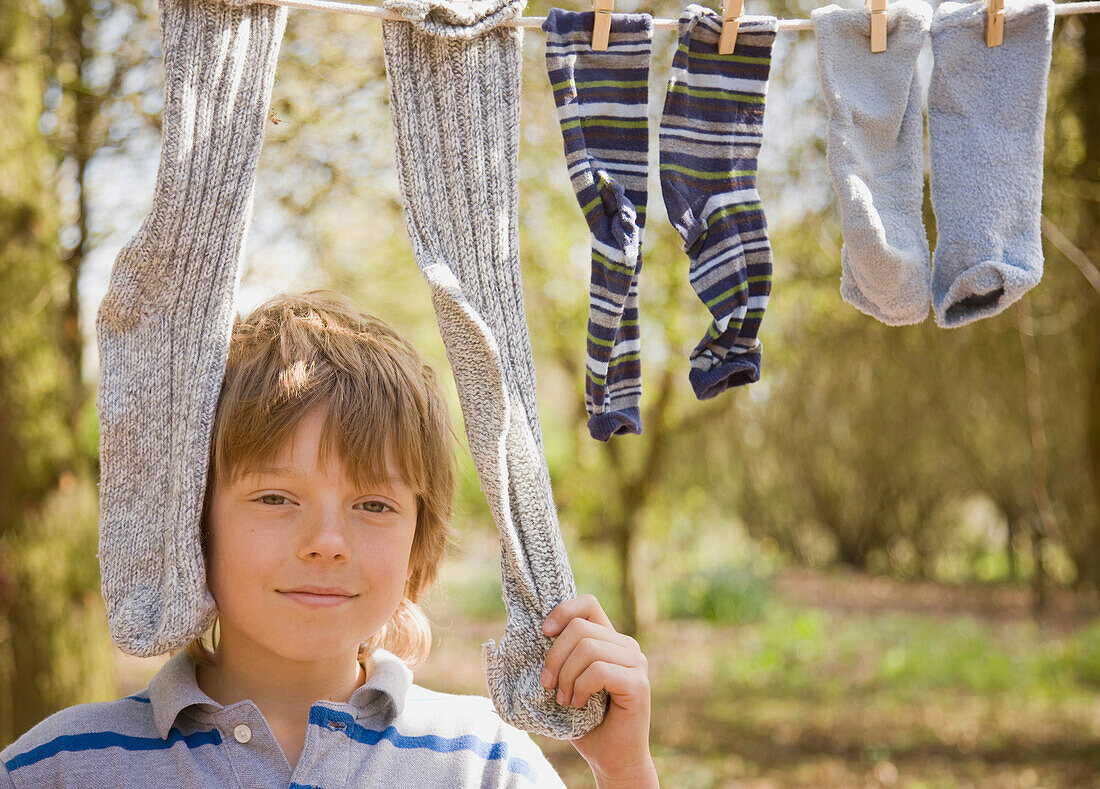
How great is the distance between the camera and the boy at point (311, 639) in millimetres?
1397

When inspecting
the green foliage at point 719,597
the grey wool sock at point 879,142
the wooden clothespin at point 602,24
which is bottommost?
the green foliage at point 719,597

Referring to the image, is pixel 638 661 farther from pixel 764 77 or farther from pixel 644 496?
pixel 644 496

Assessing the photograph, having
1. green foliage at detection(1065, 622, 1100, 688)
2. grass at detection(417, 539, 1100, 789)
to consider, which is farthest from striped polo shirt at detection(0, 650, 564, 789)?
green foliage at detection(1065, 622, 1100, 688)

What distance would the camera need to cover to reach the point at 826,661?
8305 mm

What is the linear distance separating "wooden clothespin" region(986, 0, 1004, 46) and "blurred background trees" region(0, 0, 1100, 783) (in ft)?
4.19

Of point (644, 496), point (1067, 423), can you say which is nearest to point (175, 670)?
point (644, 496)

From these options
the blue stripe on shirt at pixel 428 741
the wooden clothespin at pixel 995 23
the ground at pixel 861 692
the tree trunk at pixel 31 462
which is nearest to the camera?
the blue stripe on shirt at pixel 428 741

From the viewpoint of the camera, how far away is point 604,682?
1.36 meters

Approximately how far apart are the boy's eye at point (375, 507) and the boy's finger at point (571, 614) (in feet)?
0.99

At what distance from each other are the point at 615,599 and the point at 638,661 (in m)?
8.39

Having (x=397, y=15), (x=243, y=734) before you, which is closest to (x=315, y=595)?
(x=243, y=734)

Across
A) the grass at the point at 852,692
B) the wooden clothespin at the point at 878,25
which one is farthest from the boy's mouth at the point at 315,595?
the grass at the point at 852,692

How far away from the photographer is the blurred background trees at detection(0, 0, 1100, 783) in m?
3.42

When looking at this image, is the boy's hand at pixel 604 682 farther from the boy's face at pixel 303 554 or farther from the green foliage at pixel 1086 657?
the green foliage at pixel 1086 657
